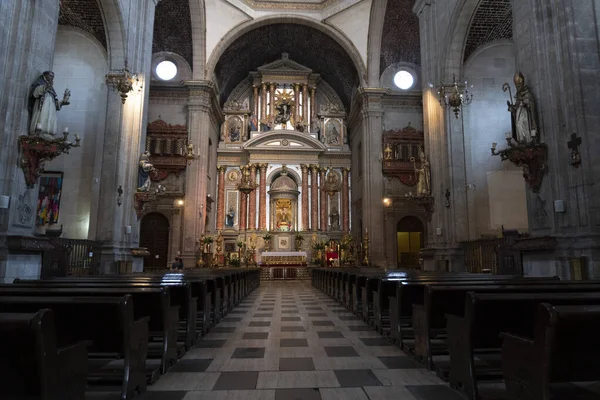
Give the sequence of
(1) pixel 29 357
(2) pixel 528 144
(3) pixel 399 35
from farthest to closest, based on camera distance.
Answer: (3) pixel 399 35, (2) pixel 528 144, (1) pixel 29 357

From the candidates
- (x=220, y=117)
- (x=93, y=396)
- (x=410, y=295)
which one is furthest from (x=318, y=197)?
(x=93, y=396)

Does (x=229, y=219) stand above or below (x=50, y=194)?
above

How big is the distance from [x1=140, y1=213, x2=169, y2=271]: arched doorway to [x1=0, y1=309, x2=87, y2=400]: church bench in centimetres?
1855

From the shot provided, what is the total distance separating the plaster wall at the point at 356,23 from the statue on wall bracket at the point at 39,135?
17817mm

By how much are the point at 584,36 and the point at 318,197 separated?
2001 centimetres

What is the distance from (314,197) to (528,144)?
19.3 meters

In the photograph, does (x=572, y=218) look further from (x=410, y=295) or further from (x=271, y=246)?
(x=271, y=246)

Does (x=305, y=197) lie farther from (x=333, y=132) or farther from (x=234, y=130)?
(x=234, y=130)

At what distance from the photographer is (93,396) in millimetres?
2707

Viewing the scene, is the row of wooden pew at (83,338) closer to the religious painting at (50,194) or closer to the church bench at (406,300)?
the church bench at (406,300)

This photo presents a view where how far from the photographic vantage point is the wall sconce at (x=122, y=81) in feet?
33.6

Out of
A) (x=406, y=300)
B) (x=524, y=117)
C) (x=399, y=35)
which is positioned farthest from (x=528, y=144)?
(x=399, y=35)

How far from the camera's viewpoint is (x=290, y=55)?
89.1 feet

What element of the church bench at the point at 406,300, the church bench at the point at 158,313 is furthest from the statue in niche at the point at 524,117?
the church bench at the point at 158,313
